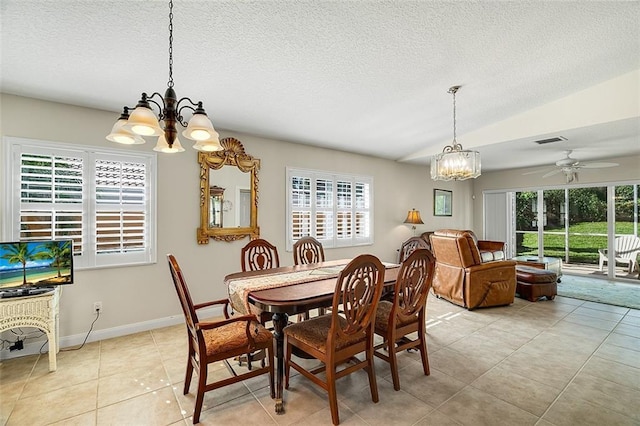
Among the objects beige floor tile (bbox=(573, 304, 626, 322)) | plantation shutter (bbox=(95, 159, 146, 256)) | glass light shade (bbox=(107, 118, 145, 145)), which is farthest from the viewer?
beige floor tile (bbox=(573, 304, 626, 322))

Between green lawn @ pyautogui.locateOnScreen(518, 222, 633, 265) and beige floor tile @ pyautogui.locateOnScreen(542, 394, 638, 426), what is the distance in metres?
5.87

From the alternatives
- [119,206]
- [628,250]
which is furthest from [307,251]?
[628,250]

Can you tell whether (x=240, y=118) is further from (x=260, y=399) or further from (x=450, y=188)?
(x=450, y=188)

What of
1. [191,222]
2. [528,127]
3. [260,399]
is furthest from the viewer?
[528,127]

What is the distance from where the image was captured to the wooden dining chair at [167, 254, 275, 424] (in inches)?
72.4

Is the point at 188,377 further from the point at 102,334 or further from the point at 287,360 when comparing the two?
the point at 102,334

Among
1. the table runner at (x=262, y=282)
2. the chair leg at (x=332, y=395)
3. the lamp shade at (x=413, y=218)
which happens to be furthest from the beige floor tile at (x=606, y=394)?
the lamp shade at (x=413, y=218)

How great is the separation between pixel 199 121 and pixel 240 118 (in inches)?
77.0

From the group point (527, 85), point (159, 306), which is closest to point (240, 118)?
point (159, 306)

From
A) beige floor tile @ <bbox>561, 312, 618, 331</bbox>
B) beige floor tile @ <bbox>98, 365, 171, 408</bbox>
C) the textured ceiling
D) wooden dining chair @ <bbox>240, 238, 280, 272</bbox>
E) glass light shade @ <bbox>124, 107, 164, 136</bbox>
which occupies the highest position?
the textured ceiling

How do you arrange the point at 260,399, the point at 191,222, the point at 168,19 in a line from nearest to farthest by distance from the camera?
1. the point at 168,19
2. the point at 260,399
3. the point at 191,222

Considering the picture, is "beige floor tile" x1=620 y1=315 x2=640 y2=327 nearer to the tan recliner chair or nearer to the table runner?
the tan recliner chair

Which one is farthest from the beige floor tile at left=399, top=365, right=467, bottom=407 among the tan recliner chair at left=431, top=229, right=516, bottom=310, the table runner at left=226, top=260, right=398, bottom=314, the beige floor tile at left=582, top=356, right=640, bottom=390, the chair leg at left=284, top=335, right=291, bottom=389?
the tan recliner chair at left=431, top=229, right=516, bottom=310

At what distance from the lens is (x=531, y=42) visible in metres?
2.64
